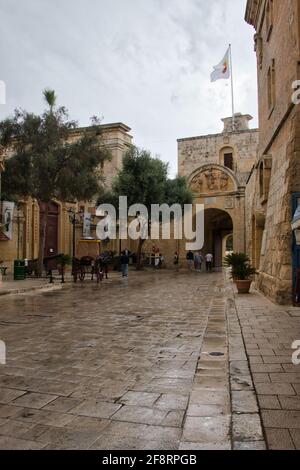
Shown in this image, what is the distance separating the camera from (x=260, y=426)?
2809 millimetres

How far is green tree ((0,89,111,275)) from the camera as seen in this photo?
16438 mm

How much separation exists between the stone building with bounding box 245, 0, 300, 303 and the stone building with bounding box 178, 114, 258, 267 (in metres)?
15.2

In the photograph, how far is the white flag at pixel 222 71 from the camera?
1276 inches

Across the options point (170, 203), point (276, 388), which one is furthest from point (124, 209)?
point (276, 388)

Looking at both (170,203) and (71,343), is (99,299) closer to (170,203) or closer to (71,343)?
(71,343)

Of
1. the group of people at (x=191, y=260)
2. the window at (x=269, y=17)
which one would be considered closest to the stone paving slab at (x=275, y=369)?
the window at (x=269, y=17)

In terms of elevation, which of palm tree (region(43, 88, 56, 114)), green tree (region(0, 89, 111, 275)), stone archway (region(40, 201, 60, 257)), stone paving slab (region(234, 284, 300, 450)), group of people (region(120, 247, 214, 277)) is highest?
palm tree (region(43, 88, 56, 114))

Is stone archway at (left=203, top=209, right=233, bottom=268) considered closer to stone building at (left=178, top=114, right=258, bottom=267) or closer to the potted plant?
stone building at (left=178, top=114, right=258, bottom=267)

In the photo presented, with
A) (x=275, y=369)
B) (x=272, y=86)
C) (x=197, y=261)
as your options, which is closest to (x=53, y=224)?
(x=197, y=261)

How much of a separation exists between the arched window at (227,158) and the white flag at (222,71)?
18.8ft

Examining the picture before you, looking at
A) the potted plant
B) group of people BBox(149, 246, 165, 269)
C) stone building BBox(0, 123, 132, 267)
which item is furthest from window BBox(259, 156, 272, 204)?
group of people BBox(149, 246, 165, 269)

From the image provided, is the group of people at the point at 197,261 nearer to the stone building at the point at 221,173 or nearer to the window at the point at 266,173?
the stone building at the point at 221,173

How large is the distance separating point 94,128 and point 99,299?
9213 millimetres

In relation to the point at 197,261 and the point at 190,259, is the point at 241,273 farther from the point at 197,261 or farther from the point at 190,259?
the point at 190,259
